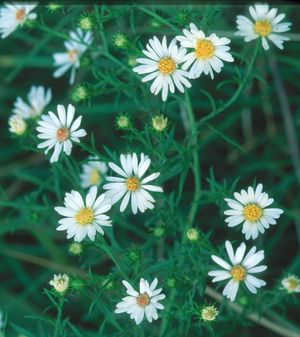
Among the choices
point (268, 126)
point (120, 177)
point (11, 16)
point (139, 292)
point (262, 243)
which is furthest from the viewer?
point (268, 126)

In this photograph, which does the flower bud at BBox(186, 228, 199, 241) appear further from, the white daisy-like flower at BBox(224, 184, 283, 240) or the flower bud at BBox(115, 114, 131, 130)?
the flower bud at BBox(115, 114, 131, 130)

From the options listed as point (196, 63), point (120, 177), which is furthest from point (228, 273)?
point (196, 63)

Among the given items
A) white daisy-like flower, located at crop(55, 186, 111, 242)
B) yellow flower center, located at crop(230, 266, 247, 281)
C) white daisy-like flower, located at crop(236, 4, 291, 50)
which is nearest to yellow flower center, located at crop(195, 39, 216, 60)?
white daisy-like flower, located at crop(236, 4, 291, 50)

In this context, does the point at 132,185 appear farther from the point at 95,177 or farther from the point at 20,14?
the point at 20,14

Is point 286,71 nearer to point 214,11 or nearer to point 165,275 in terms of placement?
point 214,11

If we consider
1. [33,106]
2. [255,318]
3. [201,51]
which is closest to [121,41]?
[201,51]

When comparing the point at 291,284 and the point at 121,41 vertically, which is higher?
the point at 121,41
